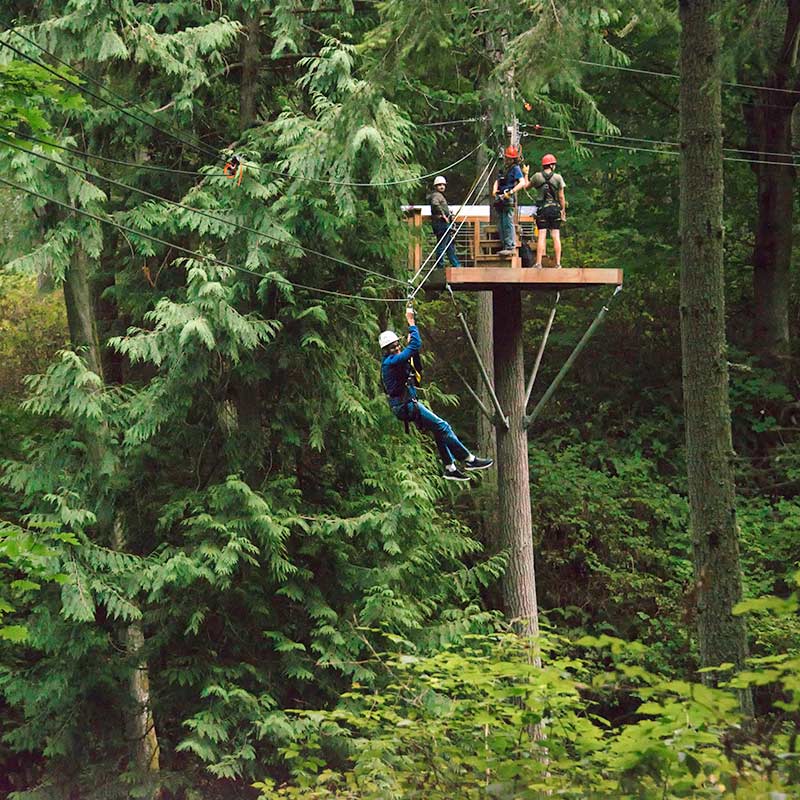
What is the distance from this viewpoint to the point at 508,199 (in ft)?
39.5

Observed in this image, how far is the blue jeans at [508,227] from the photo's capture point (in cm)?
1207

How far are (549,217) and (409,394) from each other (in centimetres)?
284

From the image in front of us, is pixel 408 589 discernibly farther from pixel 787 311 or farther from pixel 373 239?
pixel 787 311

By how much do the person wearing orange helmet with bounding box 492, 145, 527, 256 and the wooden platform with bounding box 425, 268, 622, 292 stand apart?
30 cm

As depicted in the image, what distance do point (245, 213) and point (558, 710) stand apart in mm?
7822

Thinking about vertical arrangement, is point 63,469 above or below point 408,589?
above

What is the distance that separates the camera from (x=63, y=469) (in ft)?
43.0

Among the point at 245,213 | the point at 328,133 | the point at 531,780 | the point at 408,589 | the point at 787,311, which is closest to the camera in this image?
the point at 531,780

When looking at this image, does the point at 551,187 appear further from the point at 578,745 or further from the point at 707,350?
the point at 578,745

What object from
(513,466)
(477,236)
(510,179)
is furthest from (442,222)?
(513,466)

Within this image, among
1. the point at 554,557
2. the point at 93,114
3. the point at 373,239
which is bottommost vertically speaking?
the point at 554,557

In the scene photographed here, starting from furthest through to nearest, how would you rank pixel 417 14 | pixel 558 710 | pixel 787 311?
pixel 787 311 < pixel 417 14 < pixel 558 710

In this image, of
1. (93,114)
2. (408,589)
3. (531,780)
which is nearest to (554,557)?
(408,589)

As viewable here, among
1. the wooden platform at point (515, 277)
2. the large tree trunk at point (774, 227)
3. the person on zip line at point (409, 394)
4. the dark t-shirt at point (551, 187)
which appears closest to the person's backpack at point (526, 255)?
the wooden platform at point (515, 277)
